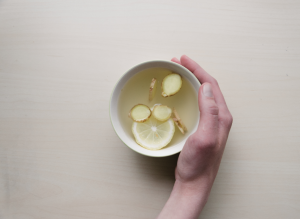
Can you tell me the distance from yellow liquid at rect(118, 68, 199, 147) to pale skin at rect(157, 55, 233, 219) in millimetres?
65

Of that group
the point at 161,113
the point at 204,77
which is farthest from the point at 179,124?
the point at 204,77

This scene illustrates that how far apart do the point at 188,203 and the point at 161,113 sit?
0.29 meters

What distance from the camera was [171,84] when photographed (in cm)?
64

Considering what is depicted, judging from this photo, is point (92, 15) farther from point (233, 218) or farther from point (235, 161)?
point (233, 218)

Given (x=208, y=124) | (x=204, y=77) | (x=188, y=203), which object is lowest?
(x=188, y=203)

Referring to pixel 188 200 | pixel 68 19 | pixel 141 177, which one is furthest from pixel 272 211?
pixel 68 19

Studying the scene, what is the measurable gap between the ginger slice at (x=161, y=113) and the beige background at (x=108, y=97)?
15 centimetres

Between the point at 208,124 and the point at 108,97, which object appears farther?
the point at 108,97

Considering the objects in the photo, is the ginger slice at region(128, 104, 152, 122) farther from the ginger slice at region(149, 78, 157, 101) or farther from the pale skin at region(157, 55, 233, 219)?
the pale skin at region(157, 55, 233, 219)

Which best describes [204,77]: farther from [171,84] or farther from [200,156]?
[200,156]

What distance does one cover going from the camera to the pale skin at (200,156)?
55 centimetres

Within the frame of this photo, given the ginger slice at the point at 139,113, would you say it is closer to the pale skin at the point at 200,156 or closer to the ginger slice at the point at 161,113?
the ginger slice at the point at 161,113

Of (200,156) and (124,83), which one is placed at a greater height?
(124,83)

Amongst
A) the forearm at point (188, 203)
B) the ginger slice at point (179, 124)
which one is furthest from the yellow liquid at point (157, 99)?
the forearm at point (188, 203)
